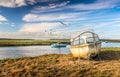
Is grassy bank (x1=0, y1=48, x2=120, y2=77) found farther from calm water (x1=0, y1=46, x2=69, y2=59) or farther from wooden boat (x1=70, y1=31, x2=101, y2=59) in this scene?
calm water (x1=0, y1=46, x2=69, y2=59)

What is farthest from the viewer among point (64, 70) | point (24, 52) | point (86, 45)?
point (24, 52)

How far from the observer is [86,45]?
18094 mm

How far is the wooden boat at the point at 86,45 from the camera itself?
715 inches

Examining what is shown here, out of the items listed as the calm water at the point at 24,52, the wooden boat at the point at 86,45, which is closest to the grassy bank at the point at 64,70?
the wooden boat at the point at 86,45

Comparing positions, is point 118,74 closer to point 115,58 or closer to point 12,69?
point 115,58

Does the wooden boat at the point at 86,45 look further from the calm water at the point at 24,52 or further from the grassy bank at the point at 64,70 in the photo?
A: the calm water at the point at 24,52

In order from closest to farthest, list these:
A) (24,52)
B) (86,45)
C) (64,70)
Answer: (64,70) < (86,45) < (24,52)

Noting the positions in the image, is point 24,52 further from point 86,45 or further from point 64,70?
point 64,70

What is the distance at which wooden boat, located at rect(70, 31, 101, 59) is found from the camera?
18.2 metres

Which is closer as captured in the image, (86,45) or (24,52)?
(86,45)

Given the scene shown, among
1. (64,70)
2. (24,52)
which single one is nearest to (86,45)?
(64,70)

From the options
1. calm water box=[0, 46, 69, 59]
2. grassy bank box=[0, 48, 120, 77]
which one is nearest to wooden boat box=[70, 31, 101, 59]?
grassy bank box=[0, 48, 120, 77]

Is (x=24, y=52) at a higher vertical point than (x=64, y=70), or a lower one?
lower

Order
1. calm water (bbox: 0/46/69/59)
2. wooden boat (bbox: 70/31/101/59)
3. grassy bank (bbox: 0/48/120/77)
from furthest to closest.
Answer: calm water (bbox: 0/46/69/59) → wooden boat (bbox: 70/31/101/59) → grassy bank (bbox: 0/48/120/77)
